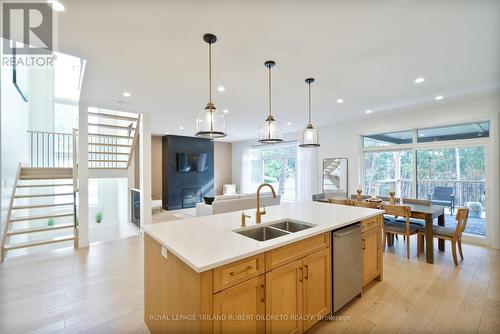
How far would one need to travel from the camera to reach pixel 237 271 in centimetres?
135

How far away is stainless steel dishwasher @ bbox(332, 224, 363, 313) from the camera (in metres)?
2.03

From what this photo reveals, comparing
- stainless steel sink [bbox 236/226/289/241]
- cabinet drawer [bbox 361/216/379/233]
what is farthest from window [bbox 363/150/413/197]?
stainless steel sink [bbox 236/226/289/241]

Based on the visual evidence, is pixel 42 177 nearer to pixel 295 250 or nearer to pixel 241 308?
pixel 241 308

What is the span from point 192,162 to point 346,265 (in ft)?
22.4

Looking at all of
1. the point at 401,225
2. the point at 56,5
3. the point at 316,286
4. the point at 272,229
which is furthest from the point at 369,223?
the point at 56,5

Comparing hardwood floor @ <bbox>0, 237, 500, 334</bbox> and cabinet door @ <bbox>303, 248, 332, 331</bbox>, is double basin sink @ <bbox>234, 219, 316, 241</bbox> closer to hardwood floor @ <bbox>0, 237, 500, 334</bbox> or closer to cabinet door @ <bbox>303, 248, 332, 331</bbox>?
cabinet door @ <bbox>303, 248, 332, 331</bbox>

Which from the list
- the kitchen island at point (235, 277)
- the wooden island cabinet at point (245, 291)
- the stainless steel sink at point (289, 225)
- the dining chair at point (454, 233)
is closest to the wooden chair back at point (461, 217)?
the dining chair at point (454, 233)

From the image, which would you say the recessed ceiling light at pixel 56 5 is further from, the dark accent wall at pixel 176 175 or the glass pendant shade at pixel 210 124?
the dark accent wall at pixel 176 175

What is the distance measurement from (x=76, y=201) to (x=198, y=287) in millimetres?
4029

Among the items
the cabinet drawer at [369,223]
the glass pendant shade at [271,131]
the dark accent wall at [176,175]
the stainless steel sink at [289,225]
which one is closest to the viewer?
the stainless steel sink at [289,225]

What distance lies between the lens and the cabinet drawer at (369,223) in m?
2.41

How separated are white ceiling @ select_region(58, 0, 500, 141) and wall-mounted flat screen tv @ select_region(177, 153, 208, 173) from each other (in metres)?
3.97

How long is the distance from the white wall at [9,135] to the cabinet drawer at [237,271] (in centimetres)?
367

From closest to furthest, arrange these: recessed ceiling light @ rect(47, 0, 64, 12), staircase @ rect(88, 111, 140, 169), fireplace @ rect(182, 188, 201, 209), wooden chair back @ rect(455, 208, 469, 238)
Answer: recessed ceiling light @ rect(47, 0, 64, 12), wooden chair back @ rect(455, 208, 469, 238), staircase @ rect(88, 111, 140, 169), fireplace @ rect(182, 188, 201, 209)
